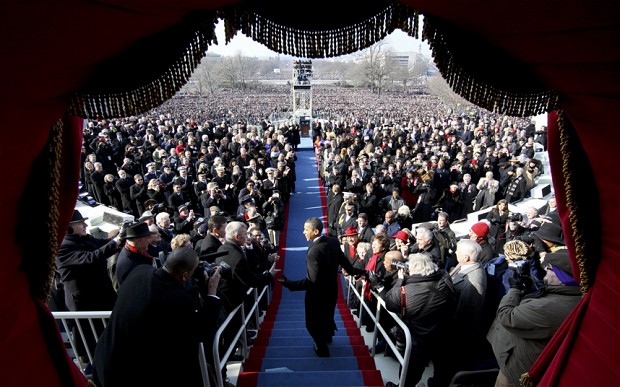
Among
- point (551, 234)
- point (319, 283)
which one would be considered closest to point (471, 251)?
point (551, 234)

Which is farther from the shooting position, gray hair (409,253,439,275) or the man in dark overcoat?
the man in dark overcoat

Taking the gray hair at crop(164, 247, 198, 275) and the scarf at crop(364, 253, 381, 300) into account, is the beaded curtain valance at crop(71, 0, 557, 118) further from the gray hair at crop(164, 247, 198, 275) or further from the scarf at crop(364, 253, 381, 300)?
the scarf at crop(364, 253, 381, 300)

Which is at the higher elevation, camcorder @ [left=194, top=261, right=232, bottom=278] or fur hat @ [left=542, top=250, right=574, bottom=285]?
fur hat @ [left=542, top=250, right=574, bottom=285]

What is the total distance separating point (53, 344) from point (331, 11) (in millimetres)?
2114

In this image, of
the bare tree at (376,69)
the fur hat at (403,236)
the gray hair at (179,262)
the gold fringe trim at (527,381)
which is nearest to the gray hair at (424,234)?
the fur hat at (403,236)

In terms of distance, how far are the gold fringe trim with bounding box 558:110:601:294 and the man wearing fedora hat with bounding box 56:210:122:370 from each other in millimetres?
3901

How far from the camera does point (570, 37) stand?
1366mm

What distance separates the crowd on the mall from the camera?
2643mm

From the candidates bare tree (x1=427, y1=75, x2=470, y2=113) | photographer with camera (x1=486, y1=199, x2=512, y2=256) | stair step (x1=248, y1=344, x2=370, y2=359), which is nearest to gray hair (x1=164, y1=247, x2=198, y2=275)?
stair step (x1=248, y1=344, x2=370, y2=359)

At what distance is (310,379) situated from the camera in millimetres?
3615

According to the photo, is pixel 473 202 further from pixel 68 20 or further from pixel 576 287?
pixel 68 20

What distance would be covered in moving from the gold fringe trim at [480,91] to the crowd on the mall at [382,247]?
106 cm

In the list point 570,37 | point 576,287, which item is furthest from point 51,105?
point 576,287

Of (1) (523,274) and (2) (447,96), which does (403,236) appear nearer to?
(1) (523,274)
